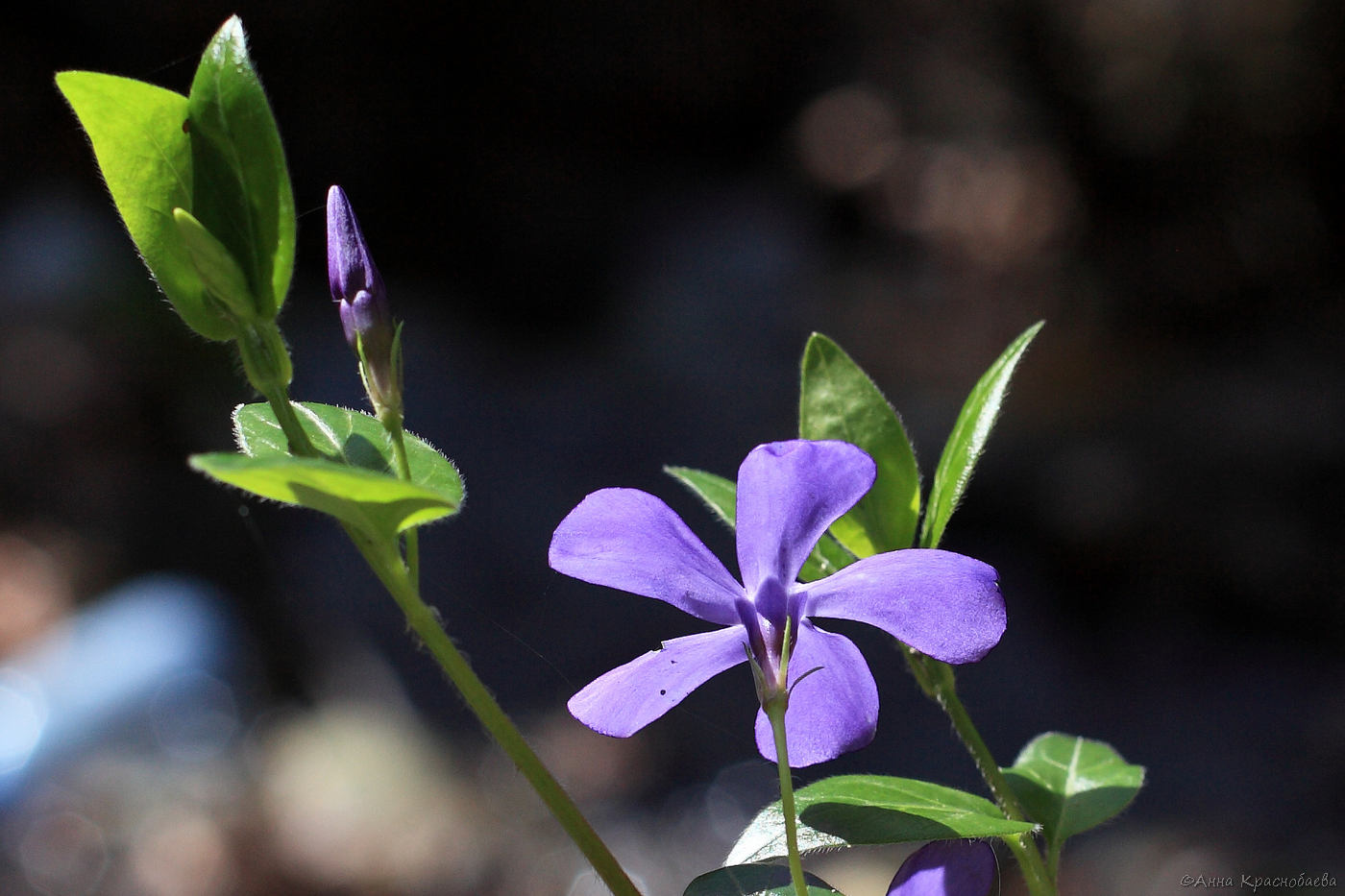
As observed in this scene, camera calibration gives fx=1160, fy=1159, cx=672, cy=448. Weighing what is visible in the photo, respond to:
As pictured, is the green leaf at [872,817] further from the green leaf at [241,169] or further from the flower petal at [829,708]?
the green leaf at [241,169]

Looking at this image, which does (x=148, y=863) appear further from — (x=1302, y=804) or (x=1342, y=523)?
(x=1342, y=523)

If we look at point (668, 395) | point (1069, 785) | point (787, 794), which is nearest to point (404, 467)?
point (787, 794)

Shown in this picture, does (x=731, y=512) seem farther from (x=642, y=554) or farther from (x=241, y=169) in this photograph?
(x=241, y=169)

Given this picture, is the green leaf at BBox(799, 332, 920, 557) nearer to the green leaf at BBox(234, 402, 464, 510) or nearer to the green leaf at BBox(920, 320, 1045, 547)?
the green leaf at BBox(920, 320, 1045, 547)

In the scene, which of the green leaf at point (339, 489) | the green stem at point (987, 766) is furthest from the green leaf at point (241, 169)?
the green stem at point (987, 766)

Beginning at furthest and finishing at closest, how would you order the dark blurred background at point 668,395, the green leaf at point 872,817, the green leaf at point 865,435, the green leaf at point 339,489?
the dark blurred background at point 668,395 → the green leaf at point 865,435 → the green leaf at point 872,817 → the green leaf at point 339,489

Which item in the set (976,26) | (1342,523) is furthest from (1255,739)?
(976,26)
